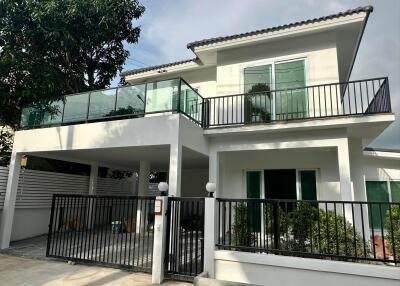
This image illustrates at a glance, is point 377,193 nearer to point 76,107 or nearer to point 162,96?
point 162,96

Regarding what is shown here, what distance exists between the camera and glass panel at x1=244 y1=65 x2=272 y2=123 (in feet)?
31.7

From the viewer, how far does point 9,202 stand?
955 cm

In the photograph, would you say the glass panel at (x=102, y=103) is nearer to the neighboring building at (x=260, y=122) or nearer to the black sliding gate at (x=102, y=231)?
the neighboring building at (x=260, y=122)

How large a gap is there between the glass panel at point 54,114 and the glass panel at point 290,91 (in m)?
7.28

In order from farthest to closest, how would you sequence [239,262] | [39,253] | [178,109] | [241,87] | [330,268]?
[241,87], [39,253], [178,109], [239,262], [330,268]

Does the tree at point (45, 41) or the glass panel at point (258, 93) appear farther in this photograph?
the tree at point (45, 41)

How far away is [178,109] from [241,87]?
354cm

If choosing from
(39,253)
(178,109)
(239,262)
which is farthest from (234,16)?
(39,253)

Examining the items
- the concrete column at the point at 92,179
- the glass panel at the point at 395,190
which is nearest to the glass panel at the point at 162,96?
the concrete column at the point at 92,179

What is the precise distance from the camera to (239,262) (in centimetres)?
604

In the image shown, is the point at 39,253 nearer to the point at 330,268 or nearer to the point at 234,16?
the point at 330,268

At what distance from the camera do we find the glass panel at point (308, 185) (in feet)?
32.4

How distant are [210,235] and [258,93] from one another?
5.24 m

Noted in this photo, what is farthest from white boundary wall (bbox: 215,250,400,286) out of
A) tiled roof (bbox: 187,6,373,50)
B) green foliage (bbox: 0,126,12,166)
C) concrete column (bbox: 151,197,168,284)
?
green foliage (bbox: 0,126,12,166)
